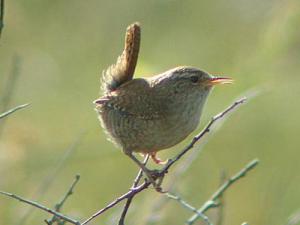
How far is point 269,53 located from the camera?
6031mm

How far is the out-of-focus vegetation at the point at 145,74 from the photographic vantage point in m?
6.18

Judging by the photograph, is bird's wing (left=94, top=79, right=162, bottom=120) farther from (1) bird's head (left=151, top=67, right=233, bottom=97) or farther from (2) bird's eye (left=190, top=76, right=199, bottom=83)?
(2) bird's eye (left=190, top=76, right=199, bottom=83)

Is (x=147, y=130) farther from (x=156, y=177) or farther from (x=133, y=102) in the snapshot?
(x=156, y=177)

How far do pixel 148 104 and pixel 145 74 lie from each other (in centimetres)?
55

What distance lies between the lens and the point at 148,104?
460cm

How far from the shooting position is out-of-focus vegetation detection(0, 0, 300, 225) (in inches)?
243

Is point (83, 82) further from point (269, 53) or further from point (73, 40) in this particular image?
point (269, 53)

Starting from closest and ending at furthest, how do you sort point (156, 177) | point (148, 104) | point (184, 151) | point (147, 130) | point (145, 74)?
point (184, 151) → point (156, 177) → point (147, 130) → point (148, 104) → point (145, 74)

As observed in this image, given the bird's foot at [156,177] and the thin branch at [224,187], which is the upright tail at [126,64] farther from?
the thin branch at [224,187]

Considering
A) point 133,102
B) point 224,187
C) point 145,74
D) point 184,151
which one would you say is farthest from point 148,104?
point 184,151

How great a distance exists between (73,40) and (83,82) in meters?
0.43

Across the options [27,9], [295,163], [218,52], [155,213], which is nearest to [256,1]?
[218,52]

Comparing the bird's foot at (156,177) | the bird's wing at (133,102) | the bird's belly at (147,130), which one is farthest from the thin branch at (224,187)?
the bird's wing at (133,102)

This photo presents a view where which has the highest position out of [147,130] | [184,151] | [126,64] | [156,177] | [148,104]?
[126,64]
